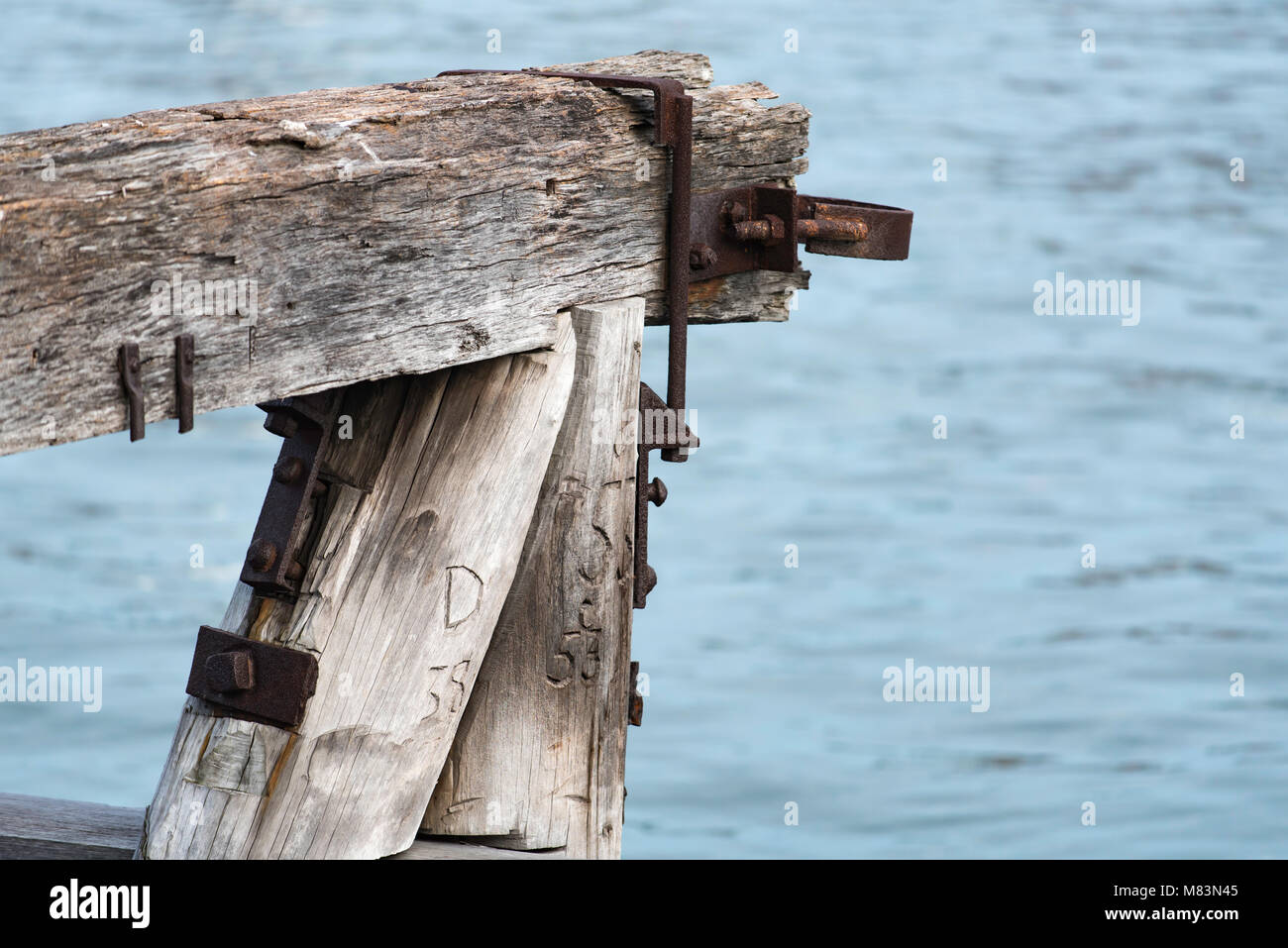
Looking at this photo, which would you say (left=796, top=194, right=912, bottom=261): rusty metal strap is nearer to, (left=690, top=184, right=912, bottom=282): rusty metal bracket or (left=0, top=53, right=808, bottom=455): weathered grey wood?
(left=690, top=184, right=912, bottom=282): rusty metal bracket

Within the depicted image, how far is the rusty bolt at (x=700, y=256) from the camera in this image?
264 cm

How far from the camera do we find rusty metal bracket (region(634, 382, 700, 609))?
8.79ft

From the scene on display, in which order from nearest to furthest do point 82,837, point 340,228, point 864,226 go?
point 340,228 → point 82,837 → point 864,226

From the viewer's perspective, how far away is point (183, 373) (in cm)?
193

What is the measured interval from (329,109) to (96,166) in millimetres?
437

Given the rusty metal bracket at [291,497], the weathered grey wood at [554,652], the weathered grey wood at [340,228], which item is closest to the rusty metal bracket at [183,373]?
the weathered grey wood at [340,228]

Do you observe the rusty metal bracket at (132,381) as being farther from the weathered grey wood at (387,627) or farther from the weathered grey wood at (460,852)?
the weathered grey wood at (460,852)

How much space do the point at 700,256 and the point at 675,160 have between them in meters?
0.16

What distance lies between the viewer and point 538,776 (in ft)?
8.46

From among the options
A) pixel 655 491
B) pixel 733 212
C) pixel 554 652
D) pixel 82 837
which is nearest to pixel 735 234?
pixel 733 212

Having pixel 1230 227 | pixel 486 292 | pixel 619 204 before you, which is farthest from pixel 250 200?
pixel 1230 227

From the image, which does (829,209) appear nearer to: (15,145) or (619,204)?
(619,204)

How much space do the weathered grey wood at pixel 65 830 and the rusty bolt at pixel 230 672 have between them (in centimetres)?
32

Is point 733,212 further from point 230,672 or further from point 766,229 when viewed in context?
point 230,672
